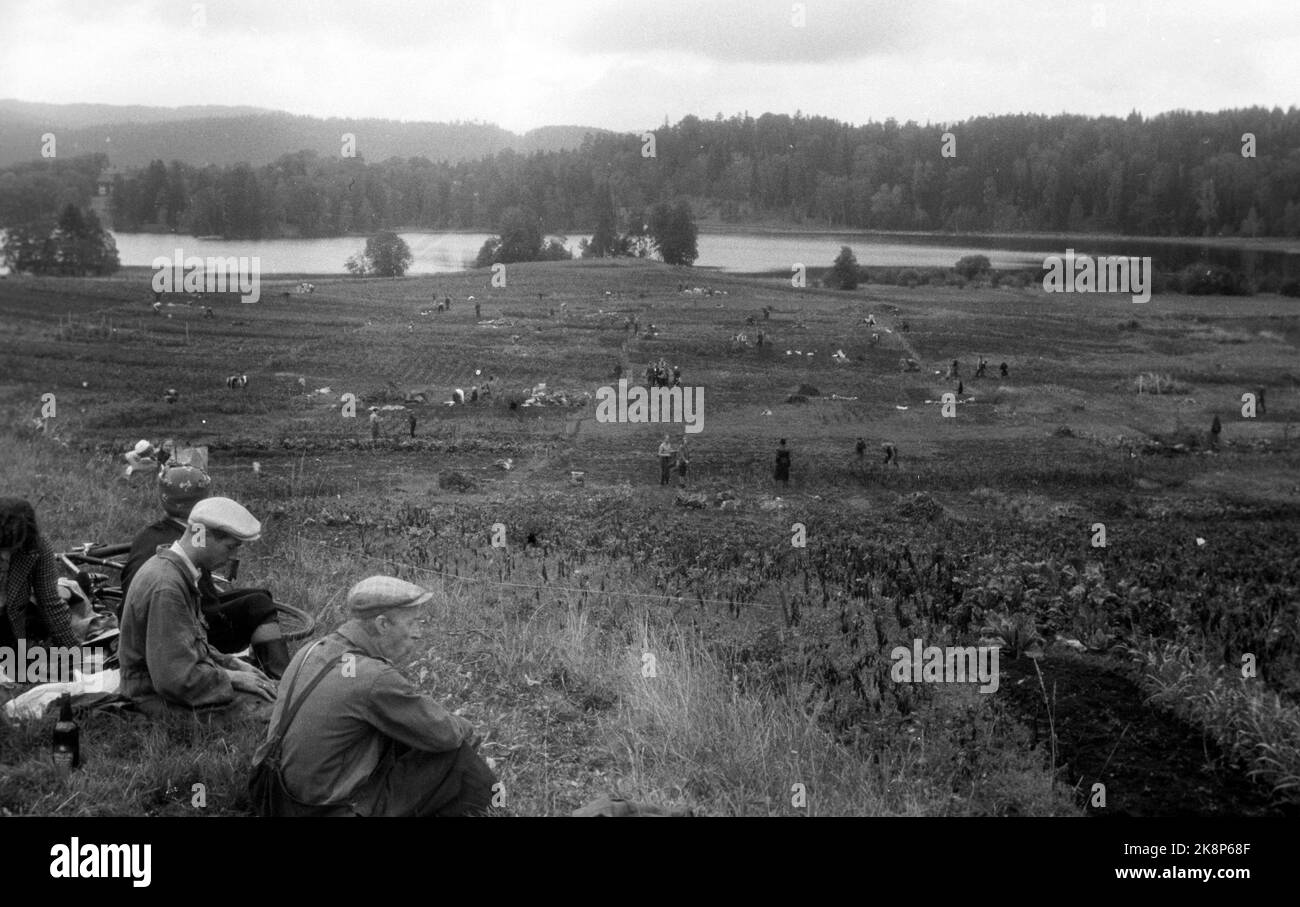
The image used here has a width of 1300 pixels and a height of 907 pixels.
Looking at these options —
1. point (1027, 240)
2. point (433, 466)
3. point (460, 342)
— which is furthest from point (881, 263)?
point (433, 466)

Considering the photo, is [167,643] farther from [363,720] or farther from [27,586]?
[363,720]

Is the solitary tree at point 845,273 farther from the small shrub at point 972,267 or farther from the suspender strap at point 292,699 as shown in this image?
the suspender strap at point 292,699

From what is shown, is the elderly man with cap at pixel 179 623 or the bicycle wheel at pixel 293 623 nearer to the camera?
the elderly man with cap at pixel 179 623

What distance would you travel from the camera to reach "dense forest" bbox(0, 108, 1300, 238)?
34.8 metres

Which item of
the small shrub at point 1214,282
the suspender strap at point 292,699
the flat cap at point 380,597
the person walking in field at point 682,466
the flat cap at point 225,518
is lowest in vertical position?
the person walking in field at point 682,466

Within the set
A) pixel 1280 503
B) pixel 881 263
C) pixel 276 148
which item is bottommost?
pixel 1280 503

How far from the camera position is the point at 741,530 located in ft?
44.1

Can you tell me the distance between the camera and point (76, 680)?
15.5ft

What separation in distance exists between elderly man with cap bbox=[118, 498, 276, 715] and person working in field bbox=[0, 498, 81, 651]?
70cm

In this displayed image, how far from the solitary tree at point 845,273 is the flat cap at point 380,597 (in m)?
47.5

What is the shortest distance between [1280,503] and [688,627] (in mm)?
15227

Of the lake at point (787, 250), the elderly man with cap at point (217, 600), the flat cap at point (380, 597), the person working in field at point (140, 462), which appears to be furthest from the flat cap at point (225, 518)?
the lake at point (787, 250)

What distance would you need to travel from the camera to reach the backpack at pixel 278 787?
3506 mm
